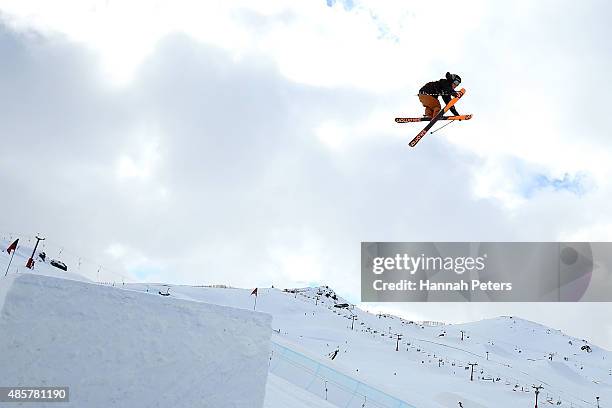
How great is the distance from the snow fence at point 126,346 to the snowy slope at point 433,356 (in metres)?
15.8

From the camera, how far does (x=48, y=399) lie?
695 centimetres

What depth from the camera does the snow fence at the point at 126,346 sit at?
6945 millimetres

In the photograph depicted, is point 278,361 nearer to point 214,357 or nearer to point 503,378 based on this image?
point 214,357

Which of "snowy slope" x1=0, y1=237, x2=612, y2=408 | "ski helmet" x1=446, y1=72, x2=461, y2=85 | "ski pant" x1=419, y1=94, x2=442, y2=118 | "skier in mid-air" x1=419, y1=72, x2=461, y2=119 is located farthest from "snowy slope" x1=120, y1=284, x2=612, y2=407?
"ski helmet" x1=446, y1=72, x2=461, y2=85

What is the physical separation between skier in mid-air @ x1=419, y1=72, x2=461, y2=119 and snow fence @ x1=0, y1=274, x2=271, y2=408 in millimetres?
11403

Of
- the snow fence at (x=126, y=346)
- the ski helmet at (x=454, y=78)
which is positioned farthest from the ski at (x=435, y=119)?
the snow fence at (x=126, y=346)

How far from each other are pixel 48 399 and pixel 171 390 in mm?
1870

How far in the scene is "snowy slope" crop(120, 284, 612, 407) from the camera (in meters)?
34.7

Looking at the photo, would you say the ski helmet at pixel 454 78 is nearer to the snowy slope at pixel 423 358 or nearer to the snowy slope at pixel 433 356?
the snowy slope at pixel 423 358

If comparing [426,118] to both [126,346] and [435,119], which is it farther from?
[126,346]

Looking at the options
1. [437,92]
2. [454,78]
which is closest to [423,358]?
[437,92]

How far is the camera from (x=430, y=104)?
17781 millimetres

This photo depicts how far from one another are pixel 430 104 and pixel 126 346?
46.6 feet

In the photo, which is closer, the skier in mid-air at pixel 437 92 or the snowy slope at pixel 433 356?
the skier in mid-air at pixel 437 92
